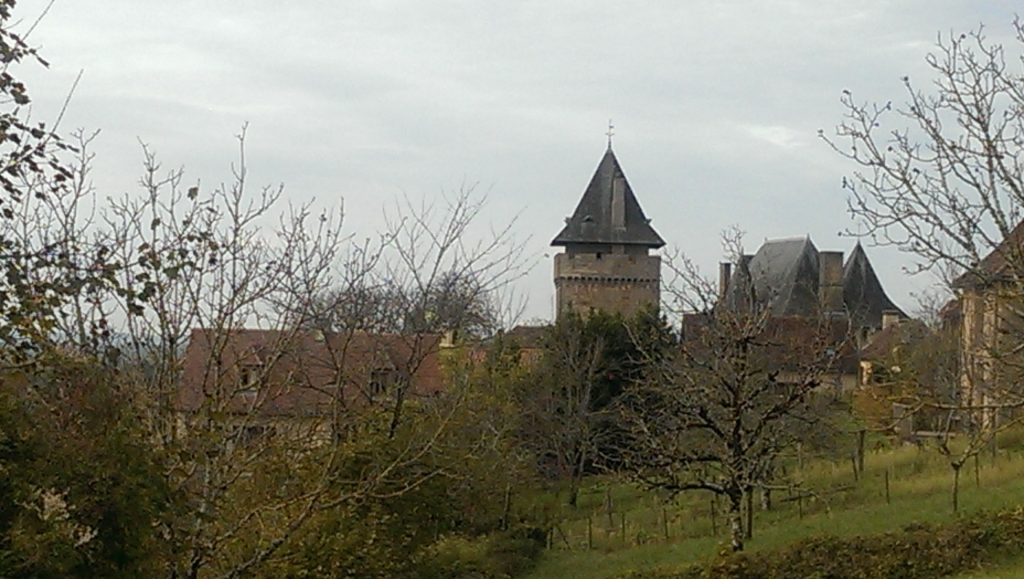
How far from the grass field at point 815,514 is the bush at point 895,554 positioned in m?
0.32

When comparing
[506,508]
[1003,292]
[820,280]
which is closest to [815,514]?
[506,508]

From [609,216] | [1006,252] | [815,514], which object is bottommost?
[815,514]

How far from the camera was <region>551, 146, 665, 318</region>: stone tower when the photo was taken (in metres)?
52.3

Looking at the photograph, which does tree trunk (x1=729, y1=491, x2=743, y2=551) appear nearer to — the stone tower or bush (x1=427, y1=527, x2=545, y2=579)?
bush (x1=427, y1=527, x2=545, y2=579)

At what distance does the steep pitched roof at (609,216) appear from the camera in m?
52.7

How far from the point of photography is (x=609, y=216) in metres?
53.2

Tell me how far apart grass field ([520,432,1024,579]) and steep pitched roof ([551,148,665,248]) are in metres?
24.9

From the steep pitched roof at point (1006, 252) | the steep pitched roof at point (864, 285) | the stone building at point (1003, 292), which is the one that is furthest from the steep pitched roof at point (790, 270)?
the steep pitched roof at point (1006, 252)

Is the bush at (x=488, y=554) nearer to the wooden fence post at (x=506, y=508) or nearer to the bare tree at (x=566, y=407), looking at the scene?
the wooden fence post at (x=506, y=508)

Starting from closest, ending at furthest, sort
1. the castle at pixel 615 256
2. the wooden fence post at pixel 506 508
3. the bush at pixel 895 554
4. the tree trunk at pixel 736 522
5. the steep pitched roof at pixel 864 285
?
the bush at pixel 895 554 < the tree trunk at pixel 736 522 < the wooden fence post at pixel 506 508 < the castle at pixel 615 256 < the steep pitched roof at pixel 864 285

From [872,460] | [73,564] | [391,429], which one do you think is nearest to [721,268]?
[872,460]

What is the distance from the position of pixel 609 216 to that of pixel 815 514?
32608 millimetres

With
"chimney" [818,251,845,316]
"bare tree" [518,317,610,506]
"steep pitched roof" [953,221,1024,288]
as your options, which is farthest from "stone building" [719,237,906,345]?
"steep pitched roof" [953,221,1024,288]

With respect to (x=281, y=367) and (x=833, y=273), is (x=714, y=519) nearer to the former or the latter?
(x=281, y=367)
